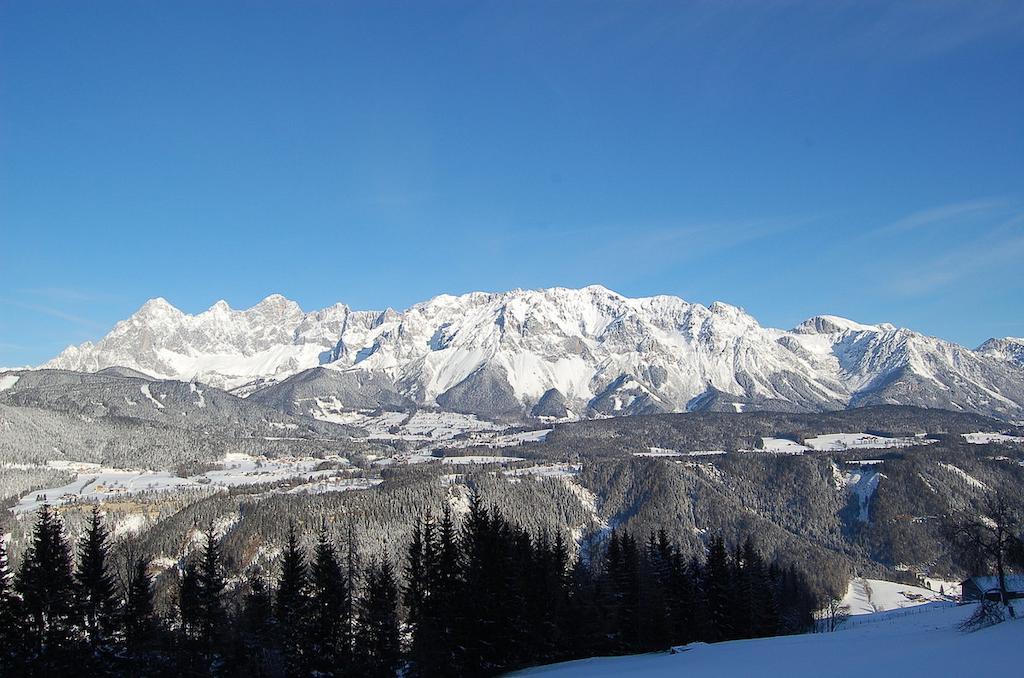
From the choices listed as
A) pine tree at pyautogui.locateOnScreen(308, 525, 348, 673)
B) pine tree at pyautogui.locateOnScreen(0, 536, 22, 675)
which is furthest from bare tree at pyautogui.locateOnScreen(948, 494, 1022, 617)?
pine tree at pyautogui.locateOnScreen(0, 536, 22, 675)

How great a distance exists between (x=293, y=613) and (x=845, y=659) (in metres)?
44.4

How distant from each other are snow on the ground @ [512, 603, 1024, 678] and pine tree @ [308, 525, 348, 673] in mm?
18809

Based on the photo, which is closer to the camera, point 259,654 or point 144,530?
point 259,654

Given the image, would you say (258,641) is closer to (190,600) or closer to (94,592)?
(190,600)

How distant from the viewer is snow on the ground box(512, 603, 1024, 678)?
27.5 meters

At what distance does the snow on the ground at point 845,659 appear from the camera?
27.5m

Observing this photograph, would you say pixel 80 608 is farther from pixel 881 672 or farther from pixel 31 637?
pixel 881 672

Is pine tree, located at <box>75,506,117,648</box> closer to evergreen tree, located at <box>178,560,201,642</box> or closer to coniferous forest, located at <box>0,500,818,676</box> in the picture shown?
coniferous forest, located at <box>0,500,818,676</box>

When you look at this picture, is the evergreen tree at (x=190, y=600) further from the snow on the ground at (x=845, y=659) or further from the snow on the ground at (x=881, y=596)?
the snow on the ground at (x=881, y=596)

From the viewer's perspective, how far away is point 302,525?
19275 cm

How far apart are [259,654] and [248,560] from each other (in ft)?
357

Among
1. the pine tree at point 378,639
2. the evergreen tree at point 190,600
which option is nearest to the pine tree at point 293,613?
the pine tree at point 378,639

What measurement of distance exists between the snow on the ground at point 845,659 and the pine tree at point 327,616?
1881 cm

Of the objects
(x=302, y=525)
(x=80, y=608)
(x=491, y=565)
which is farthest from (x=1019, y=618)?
(x=302, y=525)
